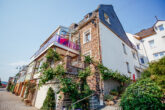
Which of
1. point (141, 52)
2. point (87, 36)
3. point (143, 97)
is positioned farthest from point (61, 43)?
point (141, 52)

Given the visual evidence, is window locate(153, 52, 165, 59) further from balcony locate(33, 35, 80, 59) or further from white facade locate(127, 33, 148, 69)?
balcony locate(33, 35, 80, 59)

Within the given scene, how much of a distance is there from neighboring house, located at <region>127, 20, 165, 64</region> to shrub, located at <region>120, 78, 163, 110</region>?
18272 millimetres

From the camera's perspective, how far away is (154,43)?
Result: 18.0 m

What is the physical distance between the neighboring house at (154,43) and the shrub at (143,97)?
18272 mm

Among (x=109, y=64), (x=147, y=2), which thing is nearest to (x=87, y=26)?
(x=109, y=64)

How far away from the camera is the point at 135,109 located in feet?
11.0

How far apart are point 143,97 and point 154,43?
20688 millimetres

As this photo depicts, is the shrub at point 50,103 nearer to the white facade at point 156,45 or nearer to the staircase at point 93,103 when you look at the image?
the staircase at point 93,103

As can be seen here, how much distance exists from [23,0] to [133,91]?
10500 mm

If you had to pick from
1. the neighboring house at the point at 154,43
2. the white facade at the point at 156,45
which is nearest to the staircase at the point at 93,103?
the neighboring house at the point at 154,43

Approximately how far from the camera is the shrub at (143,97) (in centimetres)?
319

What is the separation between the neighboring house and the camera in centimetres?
1702

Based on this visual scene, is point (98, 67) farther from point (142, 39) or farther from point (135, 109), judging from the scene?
point (142, 39)

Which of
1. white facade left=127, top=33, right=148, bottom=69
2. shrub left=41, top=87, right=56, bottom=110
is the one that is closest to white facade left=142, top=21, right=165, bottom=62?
white facade left=127, top=33, right=148, bottom=69
